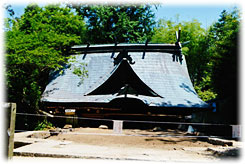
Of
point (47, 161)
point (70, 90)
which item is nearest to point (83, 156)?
point (47, 161)

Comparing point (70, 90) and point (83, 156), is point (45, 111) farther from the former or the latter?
point (83, 156)

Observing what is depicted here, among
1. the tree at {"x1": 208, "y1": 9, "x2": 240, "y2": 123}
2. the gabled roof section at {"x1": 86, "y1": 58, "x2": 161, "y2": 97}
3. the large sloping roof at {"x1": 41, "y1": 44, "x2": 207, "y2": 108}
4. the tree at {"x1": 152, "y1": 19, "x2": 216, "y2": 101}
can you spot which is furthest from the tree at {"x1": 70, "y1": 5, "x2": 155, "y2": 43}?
the tree at {"x1": 208, "y1": 9, "x2": 240, "y2": 123}

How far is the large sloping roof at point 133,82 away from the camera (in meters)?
12.4

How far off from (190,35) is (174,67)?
1449cm

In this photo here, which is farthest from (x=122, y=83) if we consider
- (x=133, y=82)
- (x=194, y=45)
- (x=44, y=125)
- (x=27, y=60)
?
(x=194, y=45)

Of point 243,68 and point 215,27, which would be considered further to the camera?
point 215,27

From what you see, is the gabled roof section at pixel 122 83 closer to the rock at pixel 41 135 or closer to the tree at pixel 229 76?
the tree at pixel 229 76

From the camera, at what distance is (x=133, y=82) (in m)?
A: 13.4

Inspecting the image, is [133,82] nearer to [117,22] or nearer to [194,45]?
[117,22]

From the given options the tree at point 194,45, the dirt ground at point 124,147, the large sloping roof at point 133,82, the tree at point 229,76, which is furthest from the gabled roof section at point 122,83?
the tree at point 194,45

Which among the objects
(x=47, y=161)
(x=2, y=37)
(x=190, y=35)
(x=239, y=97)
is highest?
(x=190, y=35)

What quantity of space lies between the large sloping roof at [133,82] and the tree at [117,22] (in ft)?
27.9

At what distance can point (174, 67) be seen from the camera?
14.9 metres

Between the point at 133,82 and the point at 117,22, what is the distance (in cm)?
1238
